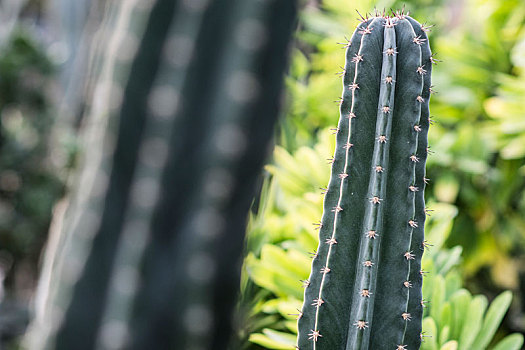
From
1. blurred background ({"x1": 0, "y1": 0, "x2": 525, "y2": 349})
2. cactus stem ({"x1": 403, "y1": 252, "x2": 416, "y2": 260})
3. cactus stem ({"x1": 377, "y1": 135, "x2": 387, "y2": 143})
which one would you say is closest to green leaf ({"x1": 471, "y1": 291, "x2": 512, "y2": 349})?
blurred background ({"x1": 0, "y1": 0, "x2": 525, "y2": 349})

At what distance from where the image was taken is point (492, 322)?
71 cm

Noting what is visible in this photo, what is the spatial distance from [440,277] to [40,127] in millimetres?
2895

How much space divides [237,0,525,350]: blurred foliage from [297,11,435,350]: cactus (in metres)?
0.24

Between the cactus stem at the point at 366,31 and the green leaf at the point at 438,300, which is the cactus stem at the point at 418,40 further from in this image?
the green leaf at the point at 438,300

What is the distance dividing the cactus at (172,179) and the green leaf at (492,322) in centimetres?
34

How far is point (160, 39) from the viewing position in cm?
76

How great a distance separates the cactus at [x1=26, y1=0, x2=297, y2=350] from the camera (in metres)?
0.69

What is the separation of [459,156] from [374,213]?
28.4 inches

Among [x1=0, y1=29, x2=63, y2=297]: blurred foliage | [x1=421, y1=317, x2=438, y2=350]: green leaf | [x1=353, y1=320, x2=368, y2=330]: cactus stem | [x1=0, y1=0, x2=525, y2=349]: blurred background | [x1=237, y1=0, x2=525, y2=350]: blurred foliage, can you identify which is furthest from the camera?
[x1=0, y1=29, x2=63, y2=297]: blurred foliage

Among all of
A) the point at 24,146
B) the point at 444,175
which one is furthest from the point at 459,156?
the point at 24,146

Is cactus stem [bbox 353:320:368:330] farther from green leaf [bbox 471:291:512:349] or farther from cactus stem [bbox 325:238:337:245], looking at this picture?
green leaf [bbox 471:291:512:349]

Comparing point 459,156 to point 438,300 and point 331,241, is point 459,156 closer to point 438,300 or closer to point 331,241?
point 438,300

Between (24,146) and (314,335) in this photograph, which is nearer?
(314,335)

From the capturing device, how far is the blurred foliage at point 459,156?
35.7 inches
